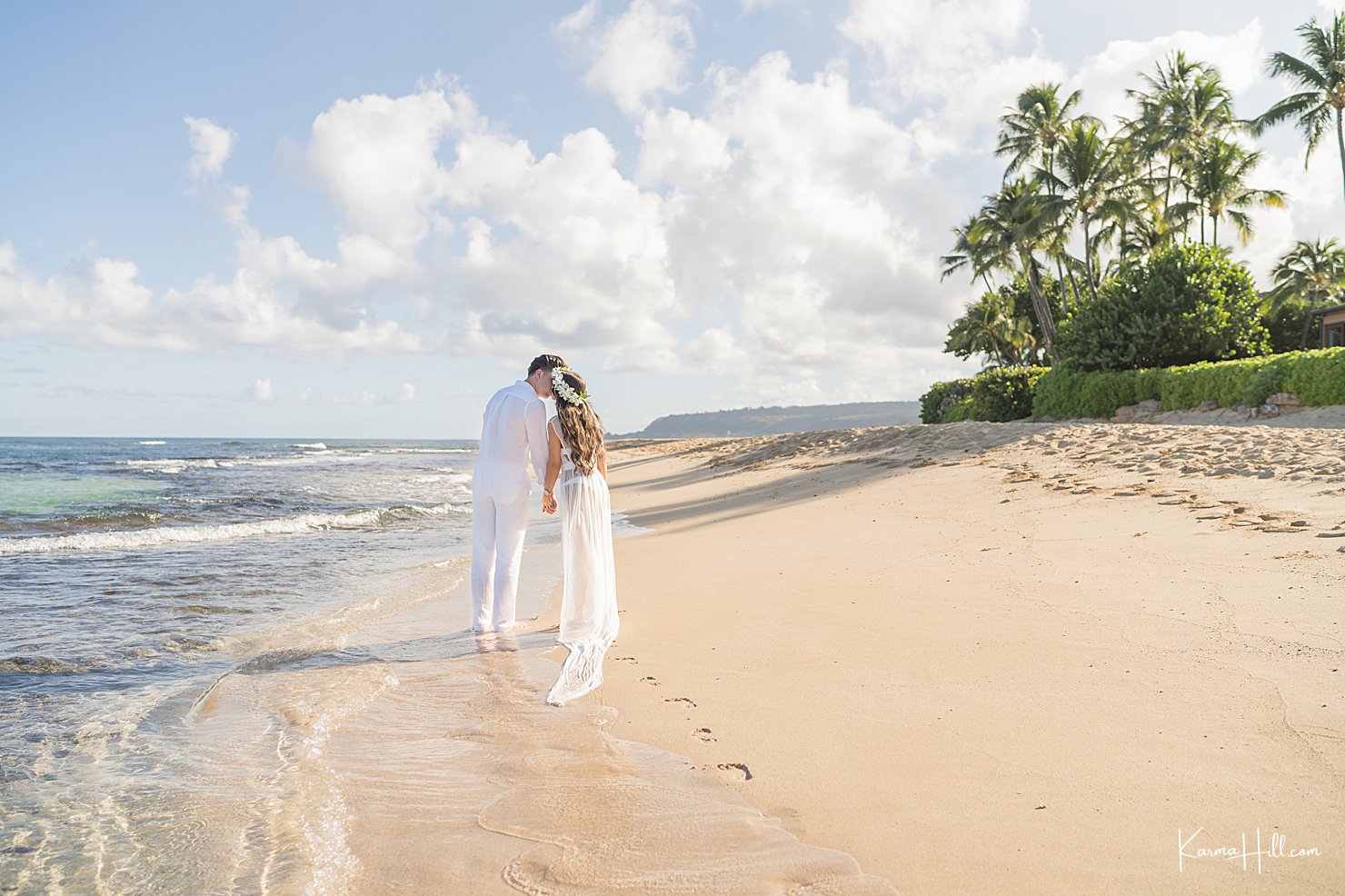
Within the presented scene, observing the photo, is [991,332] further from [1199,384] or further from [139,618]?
[139,618]

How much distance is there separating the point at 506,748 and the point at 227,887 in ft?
3.94

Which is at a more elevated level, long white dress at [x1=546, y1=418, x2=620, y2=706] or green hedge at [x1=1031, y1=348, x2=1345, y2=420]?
green hedge at [x1=1031, y1=348, x2=1345, y2=420]

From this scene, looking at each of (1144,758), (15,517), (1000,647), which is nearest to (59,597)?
(1000,647)

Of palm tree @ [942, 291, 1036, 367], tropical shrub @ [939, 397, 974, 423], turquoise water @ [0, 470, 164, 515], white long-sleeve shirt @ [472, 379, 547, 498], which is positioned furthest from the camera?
palm tree @ [942, 291, 1036, 367]

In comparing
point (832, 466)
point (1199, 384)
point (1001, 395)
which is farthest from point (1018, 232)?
point (832, 466)

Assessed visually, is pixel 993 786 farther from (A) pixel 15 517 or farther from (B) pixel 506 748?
(A) pixel 15 517

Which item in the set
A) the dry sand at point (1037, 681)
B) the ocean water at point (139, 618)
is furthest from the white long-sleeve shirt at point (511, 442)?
the ocean water at point (139, 618)

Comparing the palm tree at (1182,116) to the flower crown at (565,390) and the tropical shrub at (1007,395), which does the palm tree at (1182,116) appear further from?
the flower crown at (565,390)

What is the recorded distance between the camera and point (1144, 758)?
2787mm

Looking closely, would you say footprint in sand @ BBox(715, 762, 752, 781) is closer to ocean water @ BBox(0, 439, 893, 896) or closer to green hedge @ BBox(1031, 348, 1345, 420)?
ocean water @ BBox(0, 439, 893, 896)

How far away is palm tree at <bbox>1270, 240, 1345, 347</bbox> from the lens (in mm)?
39438

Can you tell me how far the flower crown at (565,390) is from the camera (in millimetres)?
5391

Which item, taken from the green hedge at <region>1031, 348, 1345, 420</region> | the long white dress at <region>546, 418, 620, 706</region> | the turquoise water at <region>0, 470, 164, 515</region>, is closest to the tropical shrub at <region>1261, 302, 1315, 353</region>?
the green hedge at <region>1031, 348, 1345, 420</region>

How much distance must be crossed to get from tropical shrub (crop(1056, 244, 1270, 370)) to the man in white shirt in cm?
2181
